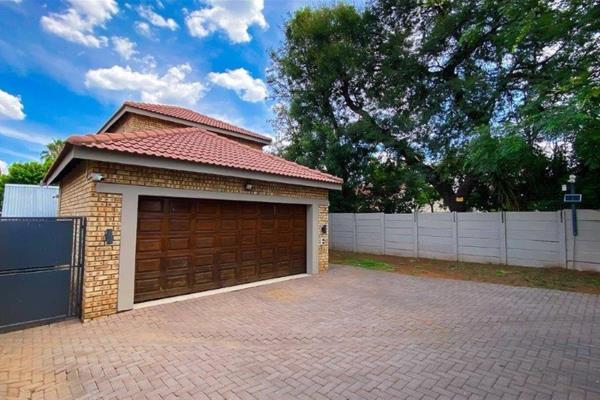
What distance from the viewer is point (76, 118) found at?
1956 centimetres

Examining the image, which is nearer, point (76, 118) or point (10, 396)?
point (10, 396)

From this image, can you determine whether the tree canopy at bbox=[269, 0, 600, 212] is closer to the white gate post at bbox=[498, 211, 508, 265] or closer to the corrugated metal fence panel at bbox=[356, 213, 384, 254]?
the white gate post at bbox=[498, 211, 508, 265]

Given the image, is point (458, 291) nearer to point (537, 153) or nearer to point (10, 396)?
point (537, 153)

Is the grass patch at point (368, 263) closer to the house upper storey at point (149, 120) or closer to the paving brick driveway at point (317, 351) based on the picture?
the paving brick driveway at point (317, 351)

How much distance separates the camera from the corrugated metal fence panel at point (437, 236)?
1241cm

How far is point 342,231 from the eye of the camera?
15.9 meters

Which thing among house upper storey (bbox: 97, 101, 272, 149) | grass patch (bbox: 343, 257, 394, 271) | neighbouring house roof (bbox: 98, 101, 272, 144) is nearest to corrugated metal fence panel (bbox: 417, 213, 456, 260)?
grass patch (bbox: 343, 257, 394, 271)

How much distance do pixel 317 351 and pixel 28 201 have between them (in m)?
17.8

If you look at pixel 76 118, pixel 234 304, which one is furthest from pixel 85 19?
pixel 76 118

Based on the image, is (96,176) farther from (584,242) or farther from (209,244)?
(584,242)

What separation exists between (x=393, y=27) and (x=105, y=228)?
1649cm

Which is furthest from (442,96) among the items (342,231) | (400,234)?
(342,231)

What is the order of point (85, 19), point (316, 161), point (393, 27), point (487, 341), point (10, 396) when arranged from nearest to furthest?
point (10, 396) < point (487, 341) < point (85, 19) < point (393, 27) < point (316, 161)

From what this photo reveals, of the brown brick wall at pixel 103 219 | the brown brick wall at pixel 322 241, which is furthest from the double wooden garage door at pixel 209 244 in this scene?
the brown brick wall at pixel 322 241
